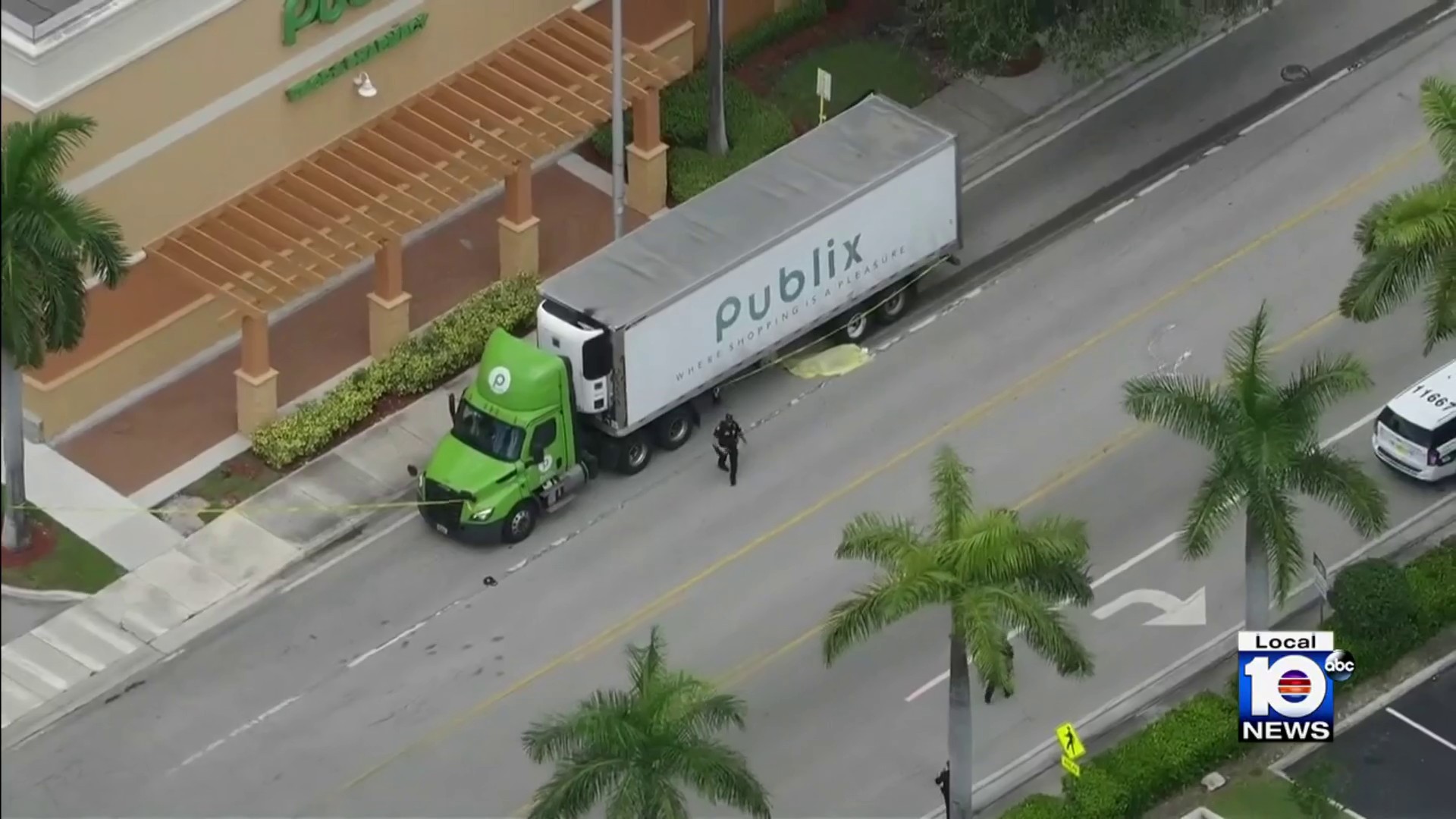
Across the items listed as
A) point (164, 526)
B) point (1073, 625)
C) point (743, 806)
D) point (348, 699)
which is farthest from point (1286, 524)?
point (164, 526)

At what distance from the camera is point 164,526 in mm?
58781

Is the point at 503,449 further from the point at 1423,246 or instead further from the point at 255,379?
the point at 1423,246

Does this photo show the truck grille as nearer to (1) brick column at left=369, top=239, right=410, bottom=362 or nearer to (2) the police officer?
(1) brick column at left=369, top=239, right=410, bottom=362

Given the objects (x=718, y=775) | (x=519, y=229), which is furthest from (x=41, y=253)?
(x=718, y=775)

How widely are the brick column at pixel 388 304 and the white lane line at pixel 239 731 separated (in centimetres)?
869

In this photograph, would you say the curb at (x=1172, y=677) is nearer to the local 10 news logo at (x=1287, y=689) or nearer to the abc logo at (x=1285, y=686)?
the local 10 news logo at (x=1287, y=689)

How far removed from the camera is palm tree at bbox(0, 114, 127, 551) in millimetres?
53188

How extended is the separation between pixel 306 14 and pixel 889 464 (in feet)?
42.6

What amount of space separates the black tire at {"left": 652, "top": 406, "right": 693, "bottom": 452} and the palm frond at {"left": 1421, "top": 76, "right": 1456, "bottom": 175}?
1391 cm

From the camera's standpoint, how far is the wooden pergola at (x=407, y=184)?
2351 inches

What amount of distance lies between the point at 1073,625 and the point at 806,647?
439 cm

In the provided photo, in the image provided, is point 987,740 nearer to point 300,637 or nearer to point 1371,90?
point 300,637

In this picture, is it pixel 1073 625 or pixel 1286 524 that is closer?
pixel 1286 524

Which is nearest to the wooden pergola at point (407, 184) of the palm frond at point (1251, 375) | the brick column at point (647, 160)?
the brick column at point (647, 160)
